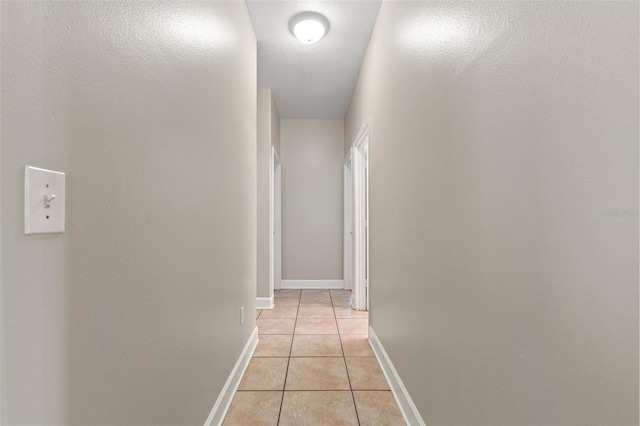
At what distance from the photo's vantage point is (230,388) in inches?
73.2

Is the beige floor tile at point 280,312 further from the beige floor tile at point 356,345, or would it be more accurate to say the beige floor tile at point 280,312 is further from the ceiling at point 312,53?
the ceiling at point 312,53

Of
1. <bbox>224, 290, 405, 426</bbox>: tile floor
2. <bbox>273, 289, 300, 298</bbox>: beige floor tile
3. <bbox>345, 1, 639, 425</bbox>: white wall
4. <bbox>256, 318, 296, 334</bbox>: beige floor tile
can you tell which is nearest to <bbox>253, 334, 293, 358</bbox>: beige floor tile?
<bbox>224, 290, 405, 426</bbox>: tile floor

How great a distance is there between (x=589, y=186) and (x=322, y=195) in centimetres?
422

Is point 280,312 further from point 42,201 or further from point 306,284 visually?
point 42,201

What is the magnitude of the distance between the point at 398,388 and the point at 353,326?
1.26 metres

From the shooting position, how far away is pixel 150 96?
0.98 metres

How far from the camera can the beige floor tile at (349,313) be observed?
3426mm

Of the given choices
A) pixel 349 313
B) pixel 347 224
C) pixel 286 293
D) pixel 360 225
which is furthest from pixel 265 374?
pixel 347 224

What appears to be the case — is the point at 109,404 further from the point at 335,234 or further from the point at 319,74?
the point at 335,234

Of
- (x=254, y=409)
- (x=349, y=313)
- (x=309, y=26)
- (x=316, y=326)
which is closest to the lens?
(x=254, y=409)

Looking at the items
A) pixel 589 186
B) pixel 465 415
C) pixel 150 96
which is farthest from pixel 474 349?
pixel 150 96

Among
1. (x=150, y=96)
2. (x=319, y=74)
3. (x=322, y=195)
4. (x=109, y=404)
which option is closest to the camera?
(x=109, y=404)

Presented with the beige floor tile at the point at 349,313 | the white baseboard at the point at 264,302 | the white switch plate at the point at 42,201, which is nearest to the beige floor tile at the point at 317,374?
the beige floor tile at the point at 349,313

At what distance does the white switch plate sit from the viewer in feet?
1.89
